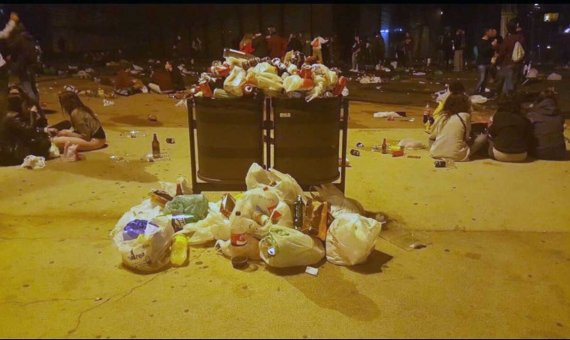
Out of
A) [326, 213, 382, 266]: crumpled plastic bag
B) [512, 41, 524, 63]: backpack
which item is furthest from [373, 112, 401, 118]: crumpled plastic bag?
[326, 213, 382, 266]: crumpled plastic bag

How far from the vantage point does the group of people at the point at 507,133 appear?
723 centimetres

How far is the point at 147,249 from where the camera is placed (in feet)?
13.1

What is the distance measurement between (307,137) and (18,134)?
4.64m

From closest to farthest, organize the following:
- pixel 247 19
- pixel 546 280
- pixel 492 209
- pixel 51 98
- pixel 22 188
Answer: pixel 546 280 → pixel 492 209 → pixel 22 188 → pixel 51 98 → pixel 247 19

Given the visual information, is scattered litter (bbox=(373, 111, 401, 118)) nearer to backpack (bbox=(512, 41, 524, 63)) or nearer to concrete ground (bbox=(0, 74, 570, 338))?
backpack (bbox=(512, 41, 524, 63))

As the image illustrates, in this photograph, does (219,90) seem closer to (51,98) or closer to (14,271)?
(14,271)

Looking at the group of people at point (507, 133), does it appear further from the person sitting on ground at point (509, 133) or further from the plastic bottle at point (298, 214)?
the plastic bottle at point (298, 214)

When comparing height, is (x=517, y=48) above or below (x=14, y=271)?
above

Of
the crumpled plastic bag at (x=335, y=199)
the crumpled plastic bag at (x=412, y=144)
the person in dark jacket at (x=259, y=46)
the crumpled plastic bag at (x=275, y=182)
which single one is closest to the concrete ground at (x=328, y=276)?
the crumpled plastic bag at (x=335, y=199)

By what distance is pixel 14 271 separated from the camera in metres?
4.04

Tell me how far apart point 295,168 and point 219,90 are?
102 cm

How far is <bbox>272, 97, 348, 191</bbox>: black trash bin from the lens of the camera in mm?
4770

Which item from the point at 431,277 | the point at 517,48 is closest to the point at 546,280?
the point at 431,277

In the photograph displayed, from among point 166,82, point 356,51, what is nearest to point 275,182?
point 166,82
